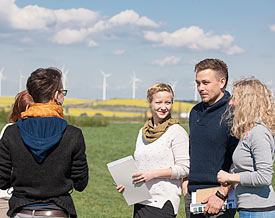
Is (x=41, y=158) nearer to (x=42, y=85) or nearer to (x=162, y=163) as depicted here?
(x=42, y=85)

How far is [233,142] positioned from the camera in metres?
4.22

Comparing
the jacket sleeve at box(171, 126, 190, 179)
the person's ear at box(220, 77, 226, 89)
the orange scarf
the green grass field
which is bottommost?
the green grass field

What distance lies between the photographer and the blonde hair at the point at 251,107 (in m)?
3.86

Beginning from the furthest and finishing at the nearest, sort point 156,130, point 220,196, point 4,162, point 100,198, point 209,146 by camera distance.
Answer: point 100,198
point 156,130
point 209,146
point 220,196
point 4,162

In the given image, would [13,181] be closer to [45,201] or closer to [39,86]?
[45,201]

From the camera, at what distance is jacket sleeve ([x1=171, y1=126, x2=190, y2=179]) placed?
4520 mm

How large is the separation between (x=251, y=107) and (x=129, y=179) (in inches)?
54.3

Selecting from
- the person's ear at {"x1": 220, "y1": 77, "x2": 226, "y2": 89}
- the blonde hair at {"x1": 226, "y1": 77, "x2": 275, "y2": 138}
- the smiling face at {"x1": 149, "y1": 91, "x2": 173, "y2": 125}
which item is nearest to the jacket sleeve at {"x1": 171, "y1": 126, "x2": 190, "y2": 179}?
the smiling face at {"x1": 149, "y1": 91, "x2": 173, "y2": 125}

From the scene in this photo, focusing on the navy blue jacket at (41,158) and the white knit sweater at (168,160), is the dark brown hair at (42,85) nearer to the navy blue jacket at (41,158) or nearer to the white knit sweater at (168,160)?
the navy blue jacket at (41,158)

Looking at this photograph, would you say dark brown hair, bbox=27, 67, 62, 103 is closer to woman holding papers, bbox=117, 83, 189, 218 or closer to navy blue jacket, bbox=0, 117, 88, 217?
navy blue jacket, bbox=0, 117, 88, 217

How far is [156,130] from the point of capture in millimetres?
4691

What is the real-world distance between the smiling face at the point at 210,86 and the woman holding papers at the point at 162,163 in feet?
1.46

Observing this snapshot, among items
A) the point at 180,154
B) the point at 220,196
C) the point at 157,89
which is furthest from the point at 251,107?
the point at 157,89

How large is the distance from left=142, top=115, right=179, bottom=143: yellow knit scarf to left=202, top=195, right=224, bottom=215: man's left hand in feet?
2.62
